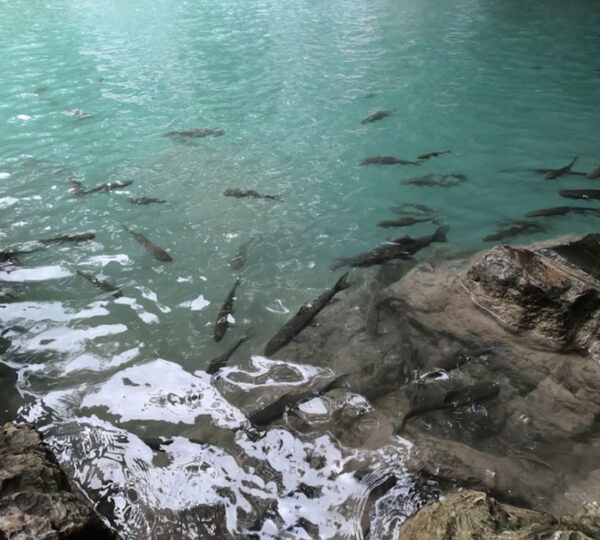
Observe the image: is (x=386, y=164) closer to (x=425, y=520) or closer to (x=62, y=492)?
(x=425, y=520)

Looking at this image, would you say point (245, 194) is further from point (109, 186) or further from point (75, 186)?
point (75, 186)

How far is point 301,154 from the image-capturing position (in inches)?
353

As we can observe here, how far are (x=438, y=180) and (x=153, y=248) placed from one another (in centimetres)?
501

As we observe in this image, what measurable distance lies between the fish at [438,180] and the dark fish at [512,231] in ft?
5.17

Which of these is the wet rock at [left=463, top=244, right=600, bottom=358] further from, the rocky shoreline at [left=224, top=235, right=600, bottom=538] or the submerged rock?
the submerged rock

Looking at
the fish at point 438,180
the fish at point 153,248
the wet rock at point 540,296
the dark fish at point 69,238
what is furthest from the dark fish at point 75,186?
the wet rock at point 540,296

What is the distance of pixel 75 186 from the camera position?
7.95m

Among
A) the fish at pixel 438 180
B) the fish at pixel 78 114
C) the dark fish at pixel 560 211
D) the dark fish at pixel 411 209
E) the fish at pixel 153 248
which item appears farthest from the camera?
the fish at pixel 78 114

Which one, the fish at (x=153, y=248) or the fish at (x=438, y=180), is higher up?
the fish at (x=438, y=180)

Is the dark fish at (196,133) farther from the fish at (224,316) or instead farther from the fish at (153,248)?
the fish at (224,316)

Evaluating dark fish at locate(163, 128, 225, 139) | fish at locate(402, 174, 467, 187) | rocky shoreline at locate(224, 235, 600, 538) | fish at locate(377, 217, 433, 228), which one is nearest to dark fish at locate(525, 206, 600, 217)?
rocky shoreline at locate(224, 235, 600, 538)

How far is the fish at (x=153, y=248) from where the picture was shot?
6.16 meters

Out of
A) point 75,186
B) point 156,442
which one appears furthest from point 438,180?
point 75,186

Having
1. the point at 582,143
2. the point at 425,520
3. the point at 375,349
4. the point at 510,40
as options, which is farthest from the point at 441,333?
the point at 510,40
